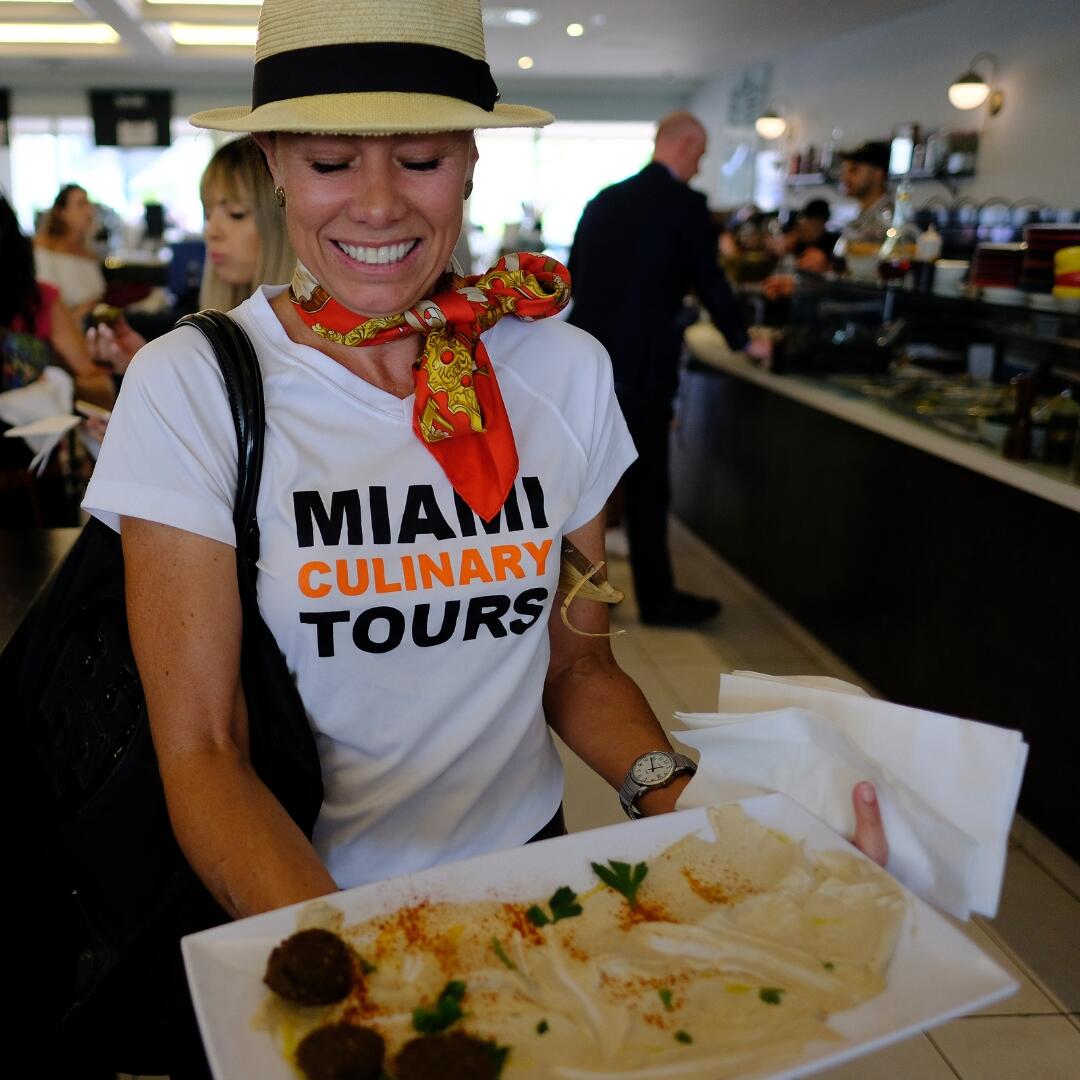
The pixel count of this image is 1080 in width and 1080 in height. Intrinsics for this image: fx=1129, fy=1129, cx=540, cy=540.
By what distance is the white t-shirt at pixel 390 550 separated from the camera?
0.98 metres

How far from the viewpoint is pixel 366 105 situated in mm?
963

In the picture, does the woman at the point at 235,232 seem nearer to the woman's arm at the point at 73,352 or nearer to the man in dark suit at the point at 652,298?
the woman's arm at the point at 73,352

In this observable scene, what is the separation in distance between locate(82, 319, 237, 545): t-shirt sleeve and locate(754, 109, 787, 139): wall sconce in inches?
474

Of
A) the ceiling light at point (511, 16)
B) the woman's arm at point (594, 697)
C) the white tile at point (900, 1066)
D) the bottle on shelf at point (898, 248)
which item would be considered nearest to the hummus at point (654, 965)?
the woman's arm at point (594, 697)

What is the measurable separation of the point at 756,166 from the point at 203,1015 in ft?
46.8

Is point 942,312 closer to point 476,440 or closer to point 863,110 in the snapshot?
point 476,440

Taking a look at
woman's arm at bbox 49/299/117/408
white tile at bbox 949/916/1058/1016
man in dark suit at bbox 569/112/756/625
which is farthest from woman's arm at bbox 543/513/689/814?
man in dark suit at bbox 569/112/756/625

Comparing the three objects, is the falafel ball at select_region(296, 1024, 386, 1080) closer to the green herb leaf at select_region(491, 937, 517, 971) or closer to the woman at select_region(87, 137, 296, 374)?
the green herb leaf at select_region(491, 937, 517, 971)

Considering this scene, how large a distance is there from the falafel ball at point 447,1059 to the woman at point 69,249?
265 inches

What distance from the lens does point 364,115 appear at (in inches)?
37.7

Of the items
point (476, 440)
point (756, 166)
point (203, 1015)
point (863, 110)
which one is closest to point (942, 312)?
point (476, 440)

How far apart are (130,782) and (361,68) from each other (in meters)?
0.66

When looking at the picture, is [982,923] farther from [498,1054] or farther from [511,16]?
[511,16]

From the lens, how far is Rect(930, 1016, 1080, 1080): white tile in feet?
6.66
